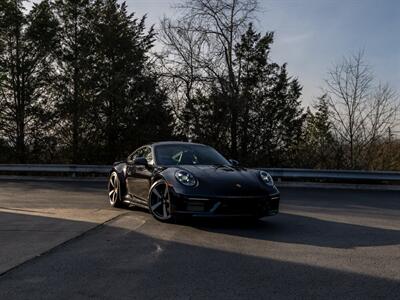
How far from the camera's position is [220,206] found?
800 cm

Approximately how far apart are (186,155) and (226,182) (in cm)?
153

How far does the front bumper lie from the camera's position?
7.99 m

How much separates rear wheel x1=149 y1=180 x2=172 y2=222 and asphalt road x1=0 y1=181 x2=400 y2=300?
0.20m

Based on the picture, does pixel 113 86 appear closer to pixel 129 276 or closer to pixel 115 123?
pixel 115 123

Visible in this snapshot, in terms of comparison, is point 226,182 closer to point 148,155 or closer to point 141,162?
point 141,162

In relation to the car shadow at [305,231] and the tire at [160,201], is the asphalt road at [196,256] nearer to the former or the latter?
the car shadow at [305,231]

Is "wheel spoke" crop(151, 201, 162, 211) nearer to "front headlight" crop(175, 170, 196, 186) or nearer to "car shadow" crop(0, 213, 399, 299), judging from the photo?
"front headlight" crop(175, 170, 196, 186)

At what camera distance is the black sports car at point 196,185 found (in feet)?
26.3

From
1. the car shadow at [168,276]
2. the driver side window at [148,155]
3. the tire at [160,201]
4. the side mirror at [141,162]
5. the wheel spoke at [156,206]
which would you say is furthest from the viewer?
the driver side window at [148,155]

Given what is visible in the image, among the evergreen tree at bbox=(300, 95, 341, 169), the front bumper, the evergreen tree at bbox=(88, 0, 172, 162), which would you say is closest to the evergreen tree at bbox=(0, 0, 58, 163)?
the evergreen tree at bbox=(88, 0, 172, 162)

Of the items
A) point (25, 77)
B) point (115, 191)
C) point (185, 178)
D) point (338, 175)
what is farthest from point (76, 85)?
point (185, 178)

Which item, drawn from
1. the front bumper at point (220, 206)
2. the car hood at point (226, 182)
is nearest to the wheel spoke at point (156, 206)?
the front bumper at point (220, 206)

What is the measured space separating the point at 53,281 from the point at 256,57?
26.7 meters

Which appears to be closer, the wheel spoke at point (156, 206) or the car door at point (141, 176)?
the wheel spoke at point (156, 206)
